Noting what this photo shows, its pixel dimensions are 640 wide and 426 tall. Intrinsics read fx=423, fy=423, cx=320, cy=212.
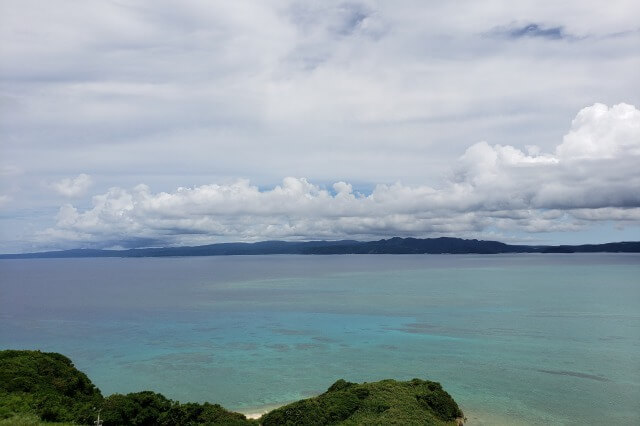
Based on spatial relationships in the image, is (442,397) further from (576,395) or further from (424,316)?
(424,316)

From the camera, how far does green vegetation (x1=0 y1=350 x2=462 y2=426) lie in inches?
1270

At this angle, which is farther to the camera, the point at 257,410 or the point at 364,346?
the point at 364,346

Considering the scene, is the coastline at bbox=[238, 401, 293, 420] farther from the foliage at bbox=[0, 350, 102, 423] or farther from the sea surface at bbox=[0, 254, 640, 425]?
the foliage at bbox=[0, 350, 102, 423]

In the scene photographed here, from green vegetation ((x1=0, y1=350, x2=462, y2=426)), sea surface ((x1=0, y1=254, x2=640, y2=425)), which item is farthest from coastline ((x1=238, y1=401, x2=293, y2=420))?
green vegetation ((x1=0, y1=350, x2=462, y2=426))

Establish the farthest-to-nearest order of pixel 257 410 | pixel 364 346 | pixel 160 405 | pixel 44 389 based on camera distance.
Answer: pixel 364 346 < pixel 257 410 < pixel 44 389 < pixel 160 405

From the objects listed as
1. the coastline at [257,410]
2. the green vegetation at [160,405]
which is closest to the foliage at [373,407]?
the green vegetation at [160,405]

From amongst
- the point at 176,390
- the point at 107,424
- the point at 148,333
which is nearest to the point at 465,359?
the point at 176,390

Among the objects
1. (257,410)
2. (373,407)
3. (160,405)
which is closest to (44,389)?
(160,405)

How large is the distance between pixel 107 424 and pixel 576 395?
47826 mm

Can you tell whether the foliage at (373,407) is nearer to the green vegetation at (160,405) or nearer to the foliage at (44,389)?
the green vegetation at (160,405)

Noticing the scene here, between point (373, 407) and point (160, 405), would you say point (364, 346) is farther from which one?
point (160, 405)

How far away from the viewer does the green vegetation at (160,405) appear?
32.2m

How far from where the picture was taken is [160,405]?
114 feet

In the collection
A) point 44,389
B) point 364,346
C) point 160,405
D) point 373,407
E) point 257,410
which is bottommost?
point 257,410
